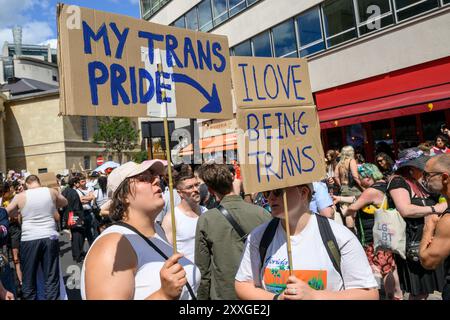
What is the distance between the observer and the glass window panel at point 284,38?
678 inches

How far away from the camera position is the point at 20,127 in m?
46.6

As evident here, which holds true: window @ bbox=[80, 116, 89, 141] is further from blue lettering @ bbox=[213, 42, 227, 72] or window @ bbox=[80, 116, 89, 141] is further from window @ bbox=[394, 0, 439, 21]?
blue lettering @ bbox=[213, 42, 227, 72]

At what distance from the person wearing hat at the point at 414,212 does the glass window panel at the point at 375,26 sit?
11.4 m

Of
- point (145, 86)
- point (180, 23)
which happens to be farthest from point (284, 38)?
point (145, 86)

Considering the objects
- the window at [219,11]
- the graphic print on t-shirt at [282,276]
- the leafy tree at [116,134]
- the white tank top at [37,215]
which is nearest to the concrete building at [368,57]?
the window at [219,11]

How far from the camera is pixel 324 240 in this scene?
222cm

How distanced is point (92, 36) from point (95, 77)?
203 millimetres

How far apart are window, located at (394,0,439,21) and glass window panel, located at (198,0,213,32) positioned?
35.0 ft

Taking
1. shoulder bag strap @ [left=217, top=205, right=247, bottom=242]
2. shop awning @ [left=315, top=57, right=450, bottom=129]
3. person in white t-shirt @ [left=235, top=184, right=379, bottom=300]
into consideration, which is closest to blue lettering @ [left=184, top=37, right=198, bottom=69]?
person in white t-shirt @ [left=235, top=184, right=379, bottom=300]

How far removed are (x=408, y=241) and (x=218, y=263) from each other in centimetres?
207

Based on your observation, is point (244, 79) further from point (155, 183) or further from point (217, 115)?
point (155, 183)

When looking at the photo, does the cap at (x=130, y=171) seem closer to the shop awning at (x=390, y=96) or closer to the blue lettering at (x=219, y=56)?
the blue lettering at (x=219, y=56)
